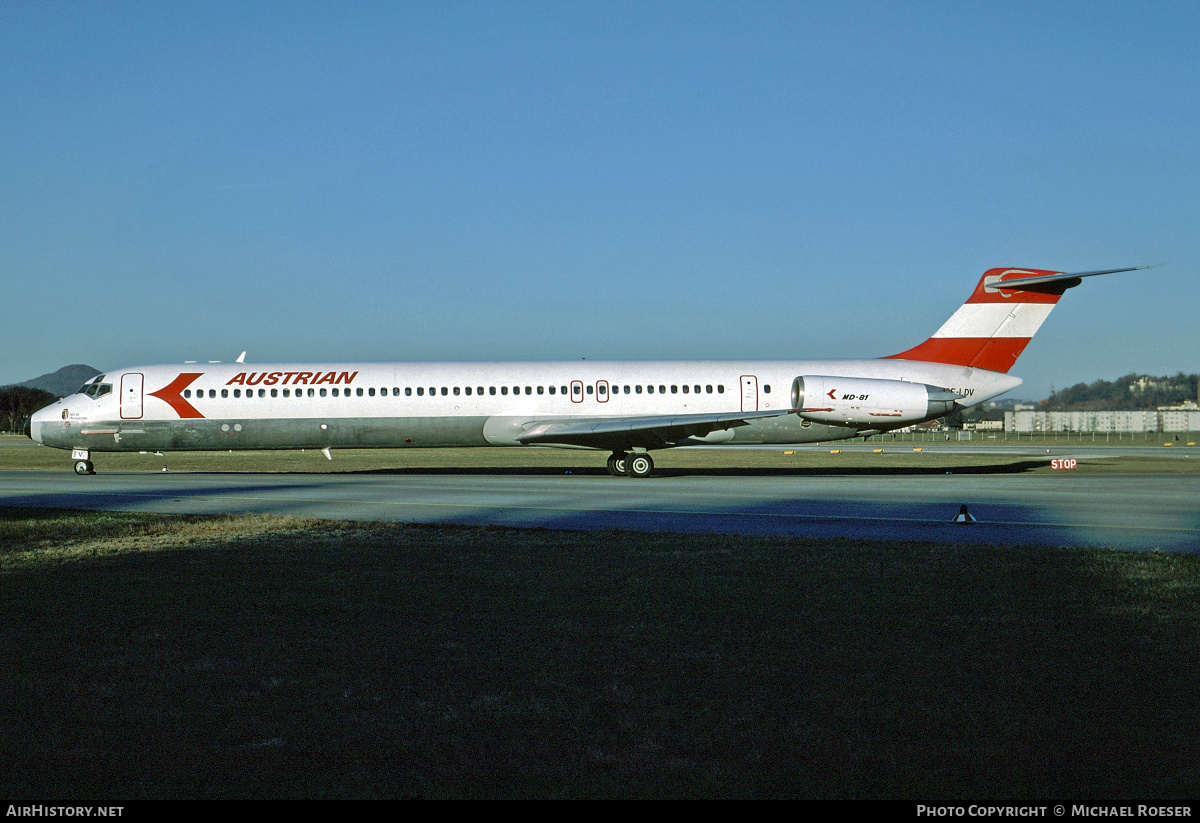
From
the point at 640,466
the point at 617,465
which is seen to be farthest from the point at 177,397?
the point at 640,466

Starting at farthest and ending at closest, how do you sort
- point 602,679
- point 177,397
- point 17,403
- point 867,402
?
point 17,403 → point 177,397 → point 867,402 → point 602,679

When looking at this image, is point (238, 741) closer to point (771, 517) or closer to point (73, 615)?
point (73, 615)

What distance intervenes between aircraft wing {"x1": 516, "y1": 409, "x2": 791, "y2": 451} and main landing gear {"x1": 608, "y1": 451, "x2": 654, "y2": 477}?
0.32m

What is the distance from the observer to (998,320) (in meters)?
28.5

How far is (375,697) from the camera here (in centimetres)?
554

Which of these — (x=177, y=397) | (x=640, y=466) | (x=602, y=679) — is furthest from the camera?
(x=177, y=397)

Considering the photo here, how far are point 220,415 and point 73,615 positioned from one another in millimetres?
20898

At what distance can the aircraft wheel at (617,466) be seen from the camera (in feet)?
90.5

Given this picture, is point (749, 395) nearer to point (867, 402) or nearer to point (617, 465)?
point (867, 402)

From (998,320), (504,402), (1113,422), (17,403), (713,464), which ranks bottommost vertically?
(1113,422)

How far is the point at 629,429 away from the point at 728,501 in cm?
760

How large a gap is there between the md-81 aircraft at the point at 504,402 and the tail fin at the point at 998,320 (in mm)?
42

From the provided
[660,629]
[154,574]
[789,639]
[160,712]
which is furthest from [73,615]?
[789,639]

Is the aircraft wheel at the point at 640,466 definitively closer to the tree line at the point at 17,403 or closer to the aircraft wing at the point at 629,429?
the aircraft wing at the point at 629,429
